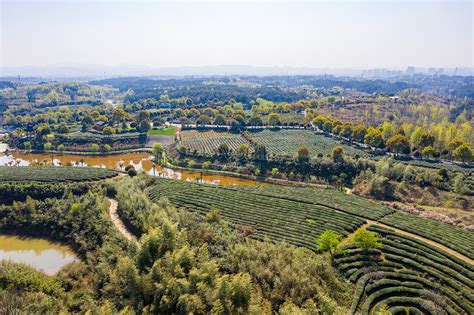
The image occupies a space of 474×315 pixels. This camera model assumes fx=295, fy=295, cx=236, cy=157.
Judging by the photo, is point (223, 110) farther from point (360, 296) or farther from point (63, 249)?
point (360, 296)

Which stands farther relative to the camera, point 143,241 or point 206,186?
point 206,186

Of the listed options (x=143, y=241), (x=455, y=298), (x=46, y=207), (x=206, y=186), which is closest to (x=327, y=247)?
(x=455, y=298)

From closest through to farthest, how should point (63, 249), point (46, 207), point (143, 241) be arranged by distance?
point (143, 241)
point (63, 249)
point (46, 207)

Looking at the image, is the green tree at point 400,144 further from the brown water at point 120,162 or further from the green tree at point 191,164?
Answer: the green tree at point 191,164

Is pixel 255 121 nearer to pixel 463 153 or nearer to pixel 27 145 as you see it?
pixel 463 153

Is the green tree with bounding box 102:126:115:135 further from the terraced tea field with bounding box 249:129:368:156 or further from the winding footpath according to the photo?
the winding footpath

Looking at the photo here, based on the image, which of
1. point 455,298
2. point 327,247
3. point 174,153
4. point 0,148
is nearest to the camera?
point 455,298
